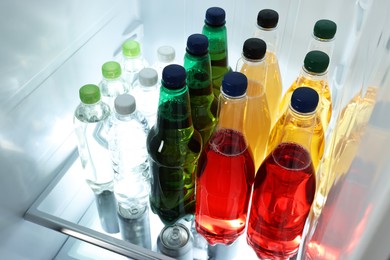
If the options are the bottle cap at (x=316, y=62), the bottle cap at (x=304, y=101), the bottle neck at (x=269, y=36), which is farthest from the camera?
the bottle neck at (x=269, y=36)

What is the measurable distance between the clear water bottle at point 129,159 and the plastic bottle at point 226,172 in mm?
142

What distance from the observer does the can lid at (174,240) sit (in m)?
0.72

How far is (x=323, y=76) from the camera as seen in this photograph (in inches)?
27.2

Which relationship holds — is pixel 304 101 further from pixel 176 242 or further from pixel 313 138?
→ pixel 176 242

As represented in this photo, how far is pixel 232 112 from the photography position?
605mm

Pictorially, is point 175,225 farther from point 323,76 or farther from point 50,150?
point 323,76

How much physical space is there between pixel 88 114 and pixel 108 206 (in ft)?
0.63

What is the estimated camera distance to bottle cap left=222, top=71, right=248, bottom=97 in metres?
0.56

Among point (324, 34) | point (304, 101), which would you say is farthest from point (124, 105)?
point (324, 34)

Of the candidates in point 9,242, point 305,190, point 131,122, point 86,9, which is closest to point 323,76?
point 305,190

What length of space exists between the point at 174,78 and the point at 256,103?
0.19 metres

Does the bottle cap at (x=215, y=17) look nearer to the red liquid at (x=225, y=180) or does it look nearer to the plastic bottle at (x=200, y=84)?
the plastic bottle at (x=200, y=84)

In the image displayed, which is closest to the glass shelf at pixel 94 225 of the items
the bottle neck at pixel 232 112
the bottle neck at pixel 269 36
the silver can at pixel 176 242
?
→ the silver can at pixel 176 242

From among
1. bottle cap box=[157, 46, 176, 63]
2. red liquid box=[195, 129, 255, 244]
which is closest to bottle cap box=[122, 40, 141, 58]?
bottle cap box=[157, 46, 176, 63]
